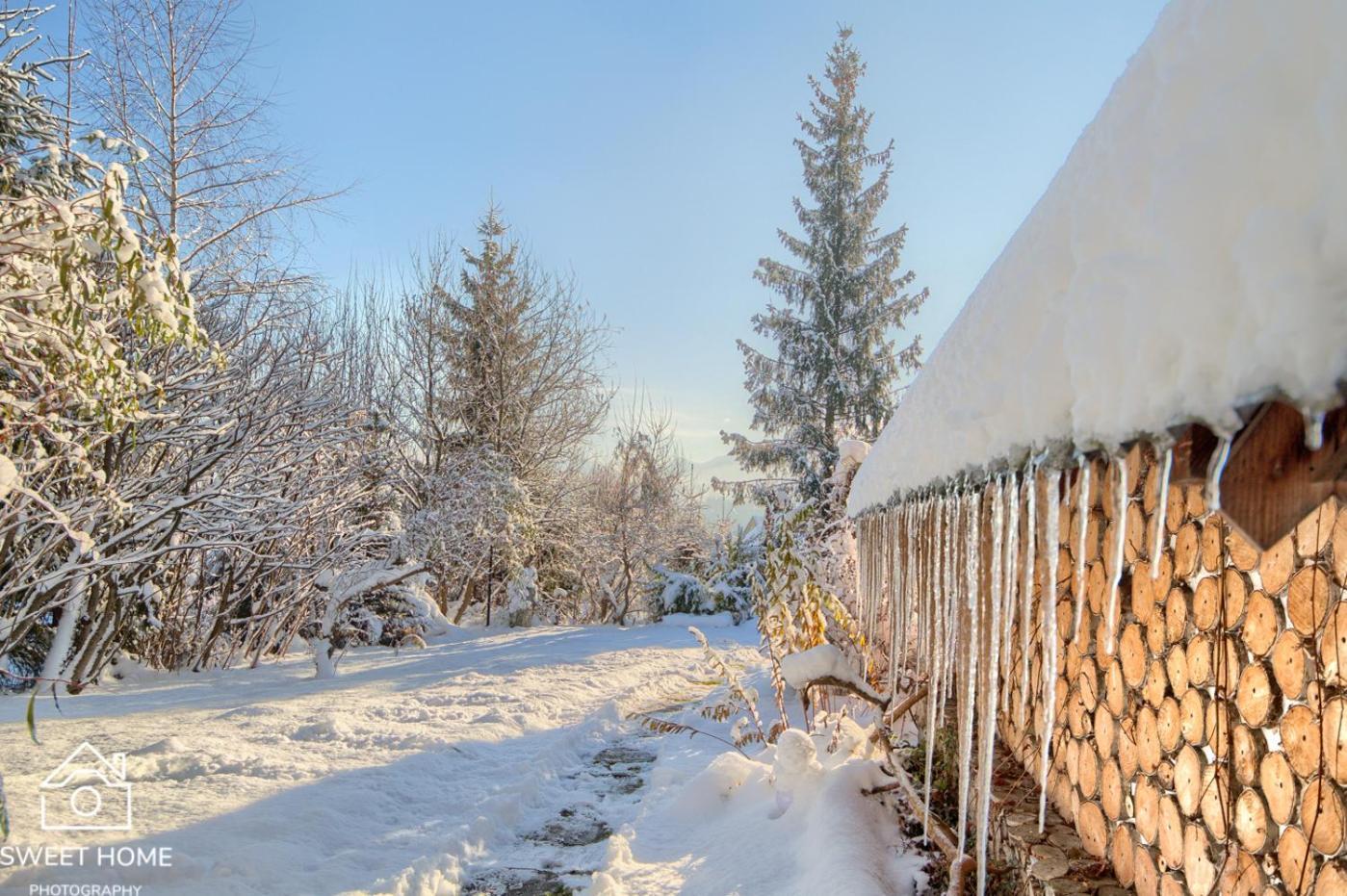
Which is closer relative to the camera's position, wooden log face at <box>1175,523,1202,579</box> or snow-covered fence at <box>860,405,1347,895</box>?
snow-covered fence at <box>860,405,1347,895</box>

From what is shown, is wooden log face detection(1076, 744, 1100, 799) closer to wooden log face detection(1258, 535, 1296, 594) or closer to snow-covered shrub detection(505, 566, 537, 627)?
wooden log face detection(1258, 535, 1296, 594)

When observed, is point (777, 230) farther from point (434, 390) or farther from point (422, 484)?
point (422, 484)

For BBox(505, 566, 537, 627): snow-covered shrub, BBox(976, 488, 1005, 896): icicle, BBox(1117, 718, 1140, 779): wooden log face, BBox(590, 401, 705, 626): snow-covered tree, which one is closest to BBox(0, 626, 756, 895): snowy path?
BBox(976, 488, 1005, 896): icicle

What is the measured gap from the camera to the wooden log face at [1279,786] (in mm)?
1218

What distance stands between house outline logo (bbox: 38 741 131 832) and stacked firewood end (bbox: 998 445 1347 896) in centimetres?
363

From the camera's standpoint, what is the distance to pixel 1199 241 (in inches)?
23.0

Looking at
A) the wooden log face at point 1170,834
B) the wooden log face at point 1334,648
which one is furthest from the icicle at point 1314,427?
the wooden log face at point 1170,834

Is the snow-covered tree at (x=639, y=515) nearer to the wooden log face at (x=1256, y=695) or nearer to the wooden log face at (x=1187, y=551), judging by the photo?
the wooden log face at (x=1187, y=551)

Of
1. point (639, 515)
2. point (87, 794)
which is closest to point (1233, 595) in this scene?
point (87, 794)

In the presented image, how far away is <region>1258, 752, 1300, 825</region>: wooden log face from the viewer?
3.99 ft

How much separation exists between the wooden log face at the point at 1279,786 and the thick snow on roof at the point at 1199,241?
85 cm

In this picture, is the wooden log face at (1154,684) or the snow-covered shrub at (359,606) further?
the snow-covered shrub at (359,606)

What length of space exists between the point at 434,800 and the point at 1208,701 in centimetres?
357

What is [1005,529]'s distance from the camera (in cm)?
159
